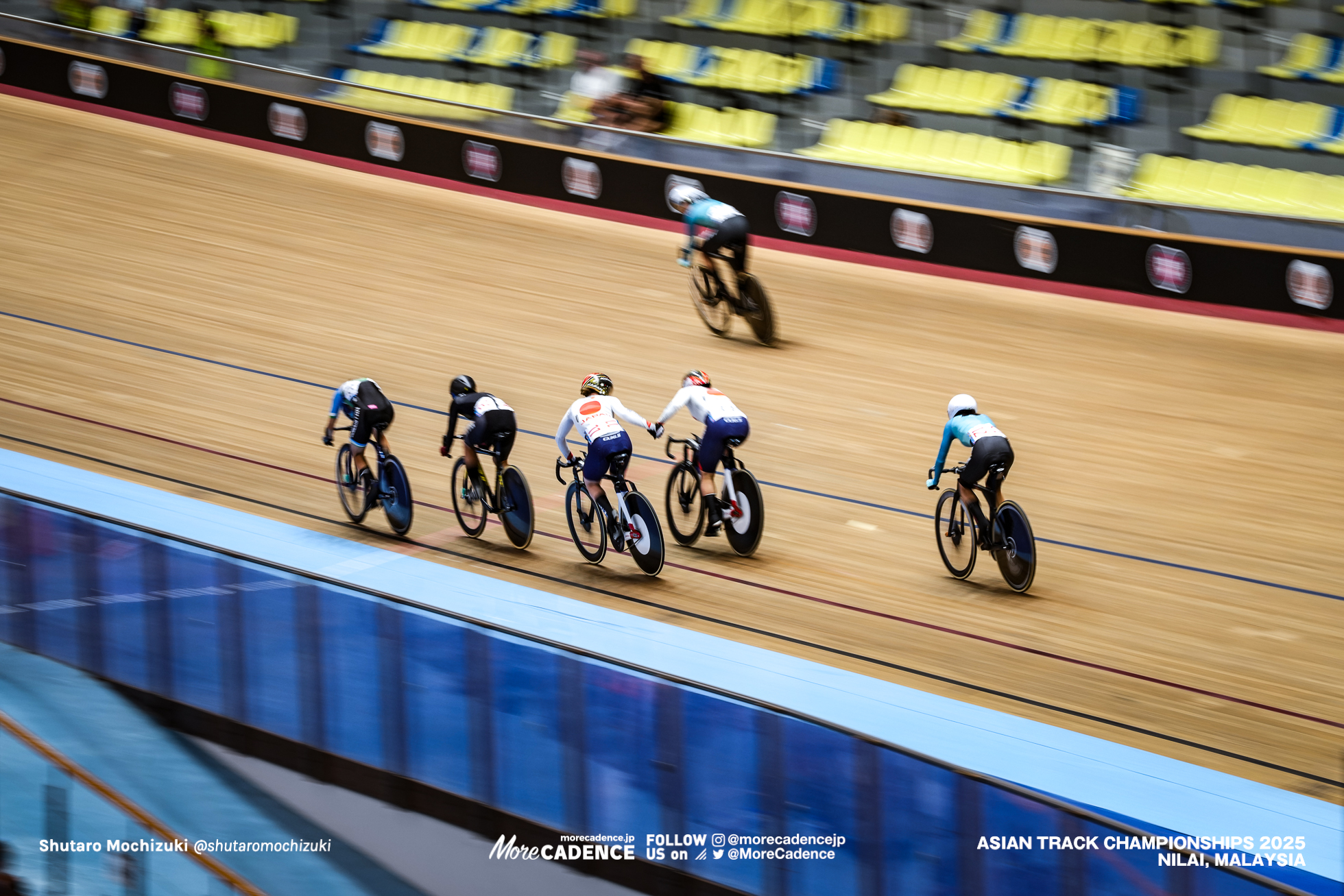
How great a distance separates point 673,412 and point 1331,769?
12.2 feet

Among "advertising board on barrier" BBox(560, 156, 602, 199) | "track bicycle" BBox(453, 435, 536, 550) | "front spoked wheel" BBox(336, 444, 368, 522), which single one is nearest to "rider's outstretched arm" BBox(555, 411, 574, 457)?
"track bicycle" BBox(453, 435, 536, 550)

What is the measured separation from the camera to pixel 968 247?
40.9 ft

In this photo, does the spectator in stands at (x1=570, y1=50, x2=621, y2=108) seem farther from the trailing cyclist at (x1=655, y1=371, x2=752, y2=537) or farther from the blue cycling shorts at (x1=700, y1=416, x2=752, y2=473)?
the blue cycling shorts at (x1=700, y1=416, x2=752, y2=473)

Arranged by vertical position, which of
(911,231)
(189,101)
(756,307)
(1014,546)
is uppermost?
(189,101)

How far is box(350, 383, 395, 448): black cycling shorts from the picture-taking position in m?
7.57

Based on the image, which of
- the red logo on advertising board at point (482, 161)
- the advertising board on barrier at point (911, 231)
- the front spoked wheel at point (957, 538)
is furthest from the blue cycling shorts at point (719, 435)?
the red logo on advertising board at point (482, 161)

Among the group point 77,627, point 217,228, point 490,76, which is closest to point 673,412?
point 77,627

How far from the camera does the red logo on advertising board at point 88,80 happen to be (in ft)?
54.3

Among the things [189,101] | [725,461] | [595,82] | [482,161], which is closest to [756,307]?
[725,461]

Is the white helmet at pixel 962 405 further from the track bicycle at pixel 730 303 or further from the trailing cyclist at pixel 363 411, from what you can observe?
the track bicycle at pixel 730 303

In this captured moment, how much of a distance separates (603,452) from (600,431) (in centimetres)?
12

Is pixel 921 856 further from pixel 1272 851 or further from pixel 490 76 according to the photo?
pixel 490 76

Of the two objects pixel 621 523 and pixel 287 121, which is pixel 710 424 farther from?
pixel 287 121

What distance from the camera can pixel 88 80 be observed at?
1666 cm
